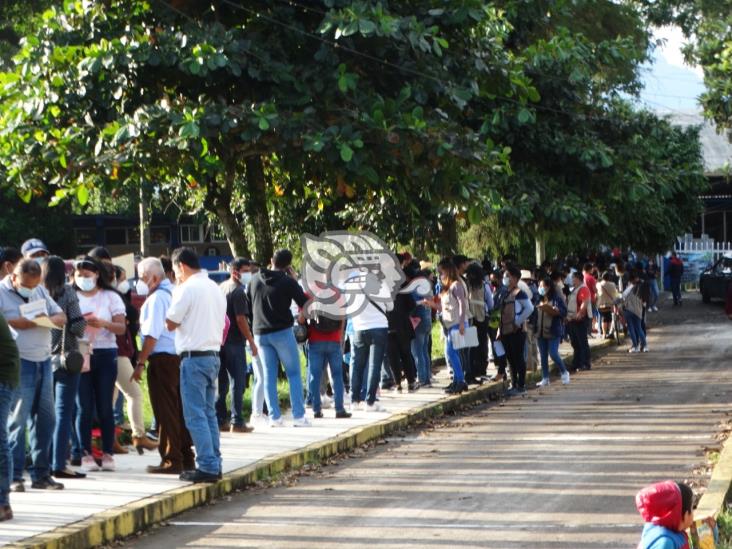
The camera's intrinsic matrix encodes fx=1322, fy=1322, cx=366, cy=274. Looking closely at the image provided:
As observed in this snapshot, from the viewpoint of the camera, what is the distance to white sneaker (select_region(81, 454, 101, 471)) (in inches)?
474

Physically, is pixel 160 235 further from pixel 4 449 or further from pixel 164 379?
pixel 4 449

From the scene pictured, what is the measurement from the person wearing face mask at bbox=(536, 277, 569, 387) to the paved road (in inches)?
82.5

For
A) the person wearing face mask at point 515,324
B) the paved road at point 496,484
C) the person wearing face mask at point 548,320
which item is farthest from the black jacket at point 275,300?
the person wearing face mask at point 548,320

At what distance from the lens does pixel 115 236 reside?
72000mm

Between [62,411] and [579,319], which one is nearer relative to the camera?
[62,411]

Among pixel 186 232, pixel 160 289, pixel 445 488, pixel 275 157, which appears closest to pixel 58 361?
pixel 160 289

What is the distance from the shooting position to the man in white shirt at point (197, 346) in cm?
1125

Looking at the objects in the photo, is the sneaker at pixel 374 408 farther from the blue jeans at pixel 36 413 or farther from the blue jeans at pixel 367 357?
the blue jeans at pixel 36 413

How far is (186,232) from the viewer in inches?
2987

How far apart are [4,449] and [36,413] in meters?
1.09

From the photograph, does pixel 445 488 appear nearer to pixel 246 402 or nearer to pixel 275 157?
pixel 246 402

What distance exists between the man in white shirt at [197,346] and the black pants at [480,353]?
1010 centimetres

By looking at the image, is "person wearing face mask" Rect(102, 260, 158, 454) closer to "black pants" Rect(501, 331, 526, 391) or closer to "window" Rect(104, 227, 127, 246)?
"black pants" Rect(501, 331, 526, 391)

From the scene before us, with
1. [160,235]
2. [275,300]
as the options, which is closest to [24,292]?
[275,300]
